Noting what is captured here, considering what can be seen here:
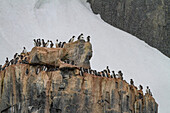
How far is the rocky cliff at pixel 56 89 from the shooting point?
82.2 feet

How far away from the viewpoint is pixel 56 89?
2520cm

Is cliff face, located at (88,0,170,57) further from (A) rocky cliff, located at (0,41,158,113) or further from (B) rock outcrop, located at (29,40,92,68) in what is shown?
(A) rocky cliff, located at (0,41,158,113)

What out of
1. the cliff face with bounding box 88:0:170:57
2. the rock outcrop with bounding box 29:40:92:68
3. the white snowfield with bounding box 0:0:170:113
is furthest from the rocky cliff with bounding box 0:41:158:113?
the cliff face with bounding box 88:0:170:57

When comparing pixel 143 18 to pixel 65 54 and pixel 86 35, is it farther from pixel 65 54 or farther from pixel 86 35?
pixel 65 54

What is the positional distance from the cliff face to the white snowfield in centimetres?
144

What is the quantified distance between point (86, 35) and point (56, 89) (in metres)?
19.1

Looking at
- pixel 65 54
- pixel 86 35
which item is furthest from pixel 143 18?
pixel 65 54

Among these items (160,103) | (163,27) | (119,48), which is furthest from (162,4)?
(160,103)

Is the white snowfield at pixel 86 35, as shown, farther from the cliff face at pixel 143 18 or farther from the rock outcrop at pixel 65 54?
the rock outcrop at pixel 65 54

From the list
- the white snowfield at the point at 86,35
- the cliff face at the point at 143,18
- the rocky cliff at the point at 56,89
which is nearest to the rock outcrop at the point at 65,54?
the rocky cliff at the point at 56,89

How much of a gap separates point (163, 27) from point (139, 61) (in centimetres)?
707

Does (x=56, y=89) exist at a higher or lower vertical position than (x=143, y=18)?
lower

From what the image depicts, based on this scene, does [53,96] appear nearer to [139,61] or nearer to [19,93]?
[19,93]

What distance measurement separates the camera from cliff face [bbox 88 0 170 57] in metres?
45.6
